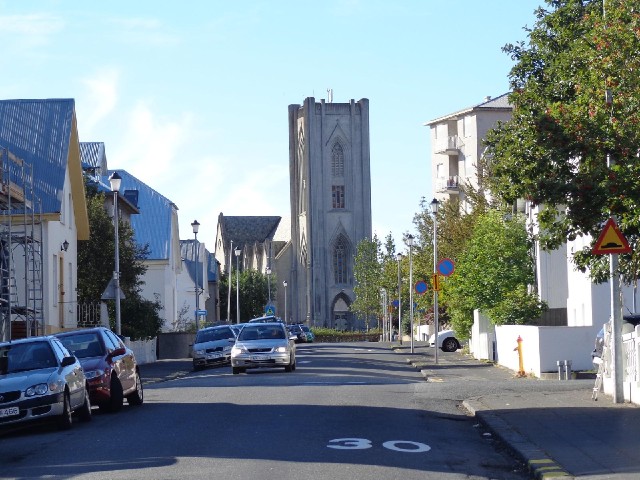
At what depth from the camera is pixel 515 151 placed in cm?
2027

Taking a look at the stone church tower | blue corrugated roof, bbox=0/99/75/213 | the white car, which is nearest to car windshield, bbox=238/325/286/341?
blue corrugated roof, bbox=0/99/75/213

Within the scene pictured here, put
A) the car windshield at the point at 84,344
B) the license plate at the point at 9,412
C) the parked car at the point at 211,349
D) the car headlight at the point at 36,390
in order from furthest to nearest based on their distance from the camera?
the parked car at the point at 211,349 < the car windshield at the point at 84,344 < the car headlight at the point at 36,390 < the license plate at the point at 9,412

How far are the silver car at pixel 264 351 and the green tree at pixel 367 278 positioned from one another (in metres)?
72.2

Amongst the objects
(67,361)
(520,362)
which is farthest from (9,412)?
(520,362)

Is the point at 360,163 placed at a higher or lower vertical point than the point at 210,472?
higher

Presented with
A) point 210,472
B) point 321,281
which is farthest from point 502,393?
point 321,281

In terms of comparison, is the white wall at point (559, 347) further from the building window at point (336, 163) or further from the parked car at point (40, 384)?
the building window at point (336, 163)

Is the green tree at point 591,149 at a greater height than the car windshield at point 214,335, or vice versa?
the green tree at point 591,149

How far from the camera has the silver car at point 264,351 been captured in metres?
36.1

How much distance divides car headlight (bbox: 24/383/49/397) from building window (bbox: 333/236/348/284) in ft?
398

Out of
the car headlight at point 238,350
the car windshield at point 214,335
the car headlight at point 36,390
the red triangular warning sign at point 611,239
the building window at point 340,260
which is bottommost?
the car headlight at point 238,350

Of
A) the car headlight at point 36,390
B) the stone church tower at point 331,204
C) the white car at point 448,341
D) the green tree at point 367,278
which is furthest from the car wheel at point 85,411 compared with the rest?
the stone church tower at point 331,204

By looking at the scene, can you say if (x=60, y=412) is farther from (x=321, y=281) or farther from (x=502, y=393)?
(x=321, y=281)

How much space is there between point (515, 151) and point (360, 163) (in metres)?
120
